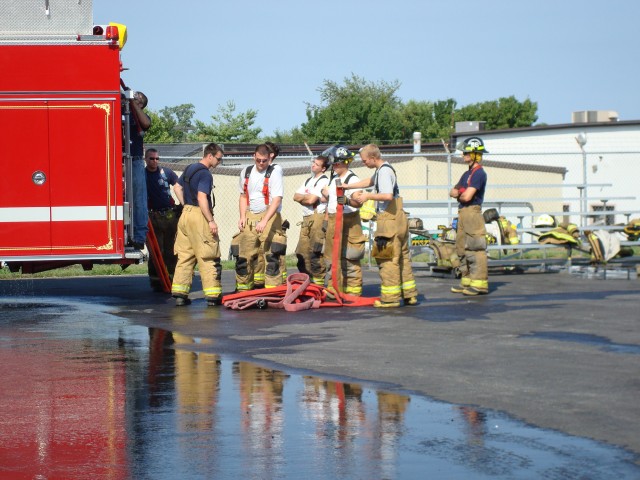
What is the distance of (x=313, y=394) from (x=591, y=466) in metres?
2.48

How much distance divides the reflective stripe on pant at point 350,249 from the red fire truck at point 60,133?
2767 millimetres

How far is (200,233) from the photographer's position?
12938 millimetres

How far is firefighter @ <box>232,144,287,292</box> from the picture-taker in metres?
13.3

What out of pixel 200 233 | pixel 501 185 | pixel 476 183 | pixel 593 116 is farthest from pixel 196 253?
pixel 593 116

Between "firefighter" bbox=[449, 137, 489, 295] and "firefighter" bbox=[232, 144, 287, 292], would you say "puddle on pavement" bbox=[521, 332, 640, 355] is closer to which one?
"firefighter" bbox=[449, 137, 489, 295]

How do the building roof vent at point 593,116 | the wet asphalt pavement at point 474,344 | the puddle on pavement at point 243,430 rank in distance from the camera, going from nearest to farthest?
the puddle on pavement at point 243,430, the wet asphalt pavement at point 474,344, the building roof vent at point 593,116

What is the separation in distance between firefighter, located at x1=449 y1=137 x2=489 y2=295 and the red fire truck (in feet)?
15.0

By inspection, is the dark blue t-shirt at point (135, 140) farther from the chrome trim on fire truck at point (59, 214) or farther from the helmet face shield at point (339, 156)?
the helmet face shield at point (339, 156)

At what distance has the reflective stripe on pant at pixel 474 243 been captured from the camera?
14.1m

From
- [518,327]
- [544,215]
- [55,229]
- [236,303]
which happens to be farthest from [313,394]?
[544,215]

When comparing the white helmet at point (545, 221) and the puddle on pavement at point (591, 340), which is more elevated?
the white helmet at point (545, 221)

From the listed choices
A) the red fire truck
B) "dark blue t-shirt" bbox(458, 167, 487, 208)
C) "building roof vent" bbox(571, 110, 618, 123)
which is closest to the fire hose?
the red fire truck

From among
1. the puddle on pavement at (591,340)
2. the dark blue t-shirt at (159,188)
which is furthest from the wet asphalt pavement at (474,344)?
the dark blue t-shirt at (159,188)

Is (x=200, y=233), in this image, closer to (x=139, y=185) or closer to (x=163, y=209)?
(x=139, y=185)
